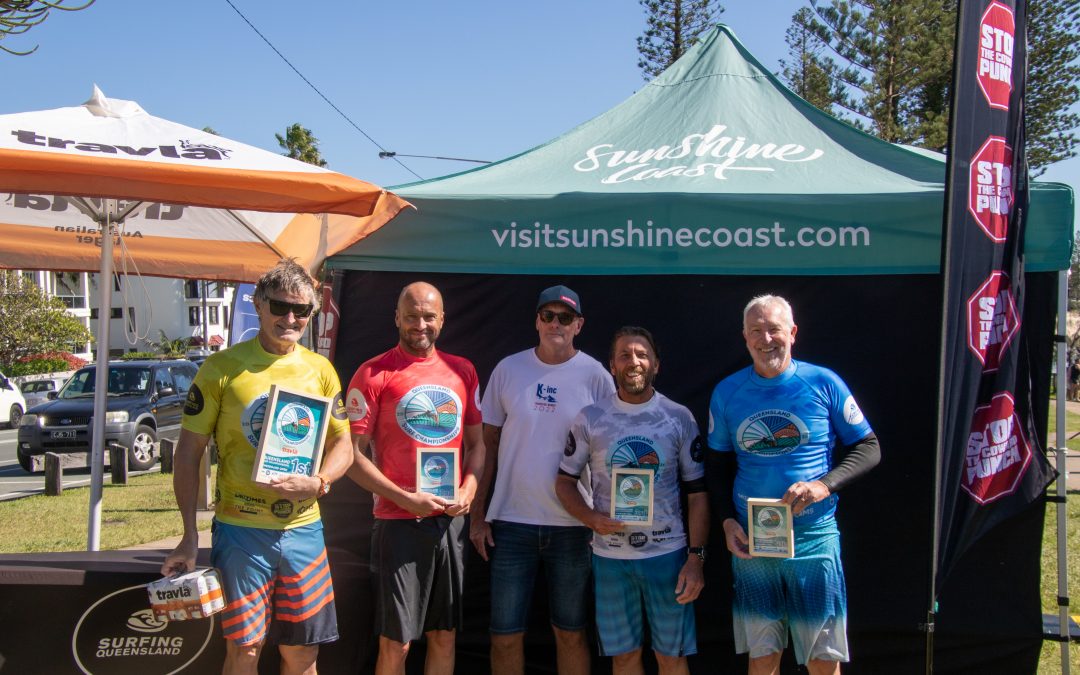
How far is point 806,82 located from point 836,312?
21.4 meters

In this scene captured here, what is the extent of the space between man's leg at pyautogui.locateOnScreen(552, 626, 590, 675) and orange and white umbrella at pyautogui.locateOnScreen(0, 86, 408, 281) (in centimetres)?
205

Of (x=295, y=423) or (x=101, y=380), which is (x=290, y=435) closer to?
(x=295, y=423)

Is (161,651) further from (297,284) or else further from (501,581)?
(297,284)

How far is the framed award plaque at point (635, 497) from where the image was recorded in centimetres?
339

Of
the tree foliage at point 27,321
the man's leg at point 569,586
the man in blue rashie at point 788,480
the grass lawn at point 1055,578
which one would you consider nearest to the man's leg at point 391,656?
the man's leg at point 569,586

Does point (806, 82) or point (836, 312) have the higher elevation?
point (806, 82)

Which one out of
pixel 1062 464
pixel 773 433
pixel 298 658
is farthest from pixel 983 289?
pixel 298 658

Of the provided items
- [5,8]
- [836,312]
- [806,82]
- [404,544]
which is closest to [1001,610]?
[836,312]

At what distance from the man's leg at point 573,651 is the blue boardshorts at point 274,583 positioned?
1008 millimetres

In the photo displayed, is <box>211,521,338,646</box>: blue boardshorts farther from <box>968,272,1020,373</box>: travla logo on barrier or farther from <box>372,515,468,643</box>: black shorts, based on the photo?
<box>968,272,1020,373</box>: travla logo on barrier

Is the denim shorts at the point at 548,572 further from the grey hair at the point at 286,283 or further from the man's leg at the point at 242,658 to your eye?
the grey hair at the point at 286,283

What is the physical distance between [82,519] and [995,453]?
29.6ft

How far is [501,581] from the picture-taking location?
3.72 m

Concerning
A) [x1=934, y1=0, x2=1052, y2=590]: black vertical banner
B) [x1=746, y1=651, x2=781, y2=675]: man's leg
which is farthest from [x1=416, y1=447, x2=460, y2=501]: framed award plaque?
[x1=934, y1=0, x2=1052, y2=590]: black vertical banner
